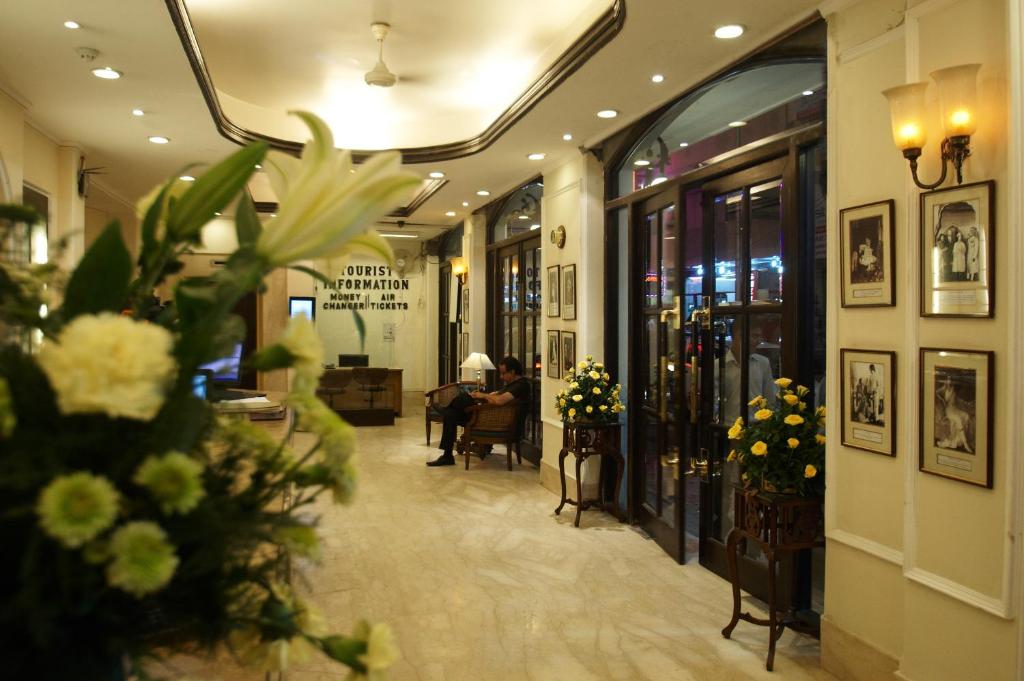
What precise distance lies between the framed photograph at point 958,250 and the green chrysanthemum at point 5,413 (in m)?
2.82

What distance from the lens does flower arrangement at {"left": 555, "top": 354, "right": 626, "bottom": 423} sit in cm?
575

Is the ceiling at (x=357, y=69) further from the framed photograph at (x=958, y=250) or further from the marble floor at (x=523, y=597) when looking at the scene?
the marble floor at (x=523, y=597)

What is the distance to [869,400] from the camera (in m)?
3.24

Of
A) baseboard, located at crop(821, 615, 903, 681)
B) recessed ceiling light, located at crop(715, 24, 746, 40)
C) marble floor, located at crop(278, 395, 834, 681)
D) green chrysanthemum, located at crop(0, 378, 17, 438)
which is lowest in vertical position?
marble floor, located at crop(278, 395, 834, 681)

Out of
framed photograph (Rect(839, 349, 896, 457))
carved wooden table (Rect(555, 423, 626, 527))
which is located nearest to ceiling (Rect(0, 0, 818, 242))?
framed photograph (Rect(839, 349, 896, 457))

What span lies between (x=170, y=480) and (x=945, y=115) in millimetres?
2823

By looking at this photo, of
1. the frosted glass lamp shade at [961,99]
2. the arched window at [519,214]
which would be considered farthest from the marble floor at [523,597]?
the arched window at [519,214]

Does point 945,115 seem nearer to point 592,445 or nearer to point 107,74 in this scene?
point 592,445

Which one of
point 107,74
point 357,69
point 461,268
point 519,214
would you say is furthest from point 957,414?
point 461,268

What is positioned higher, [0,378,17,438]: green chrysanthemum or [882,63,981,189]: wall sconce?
[882,63,981,189]: wall sconce

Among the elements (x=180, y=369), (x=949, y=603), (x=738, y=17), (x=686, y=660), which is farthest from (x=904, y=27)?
(x=180, y=369)

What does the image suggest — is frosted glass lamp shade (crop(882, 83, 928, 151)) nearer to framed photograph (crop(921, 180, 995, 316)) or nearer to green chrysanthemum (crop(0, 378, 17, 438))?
framed photograph (crop(921, 180, 995, 316))

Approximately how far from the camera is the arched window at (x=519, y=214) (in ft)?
27.1

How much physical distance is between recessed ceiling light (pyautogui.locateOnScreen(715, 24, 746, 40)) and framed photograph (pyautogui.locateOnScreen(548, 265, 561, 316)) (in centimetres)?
317
